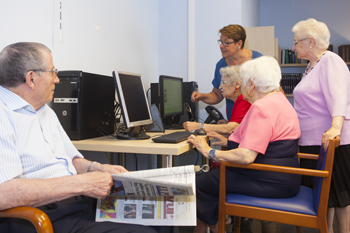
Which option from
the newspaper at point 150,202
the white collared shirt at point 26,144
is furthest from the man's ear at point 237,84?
the white collared shirt at point 26,144

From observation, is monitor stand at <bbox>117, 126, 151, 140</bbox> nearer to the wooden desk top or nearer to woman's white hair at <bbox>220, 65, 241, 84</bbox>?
the wooden desk top

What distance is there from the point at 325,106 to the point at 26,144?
1.70 m

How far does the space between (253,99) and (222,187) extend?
0.55 meters

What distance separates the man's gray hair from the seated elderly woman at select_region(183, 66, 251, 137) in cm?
132

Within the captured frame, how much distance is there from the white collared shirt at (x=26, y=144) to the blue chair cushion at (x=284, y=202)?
2.78 ft

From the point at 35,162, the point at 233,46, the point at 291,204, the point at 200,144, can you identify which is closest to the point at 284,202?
the point at 291,204

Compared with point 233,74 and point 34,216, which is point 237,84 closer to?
point 233,74

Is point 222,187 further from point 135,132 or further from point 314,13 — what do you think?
point 314,13

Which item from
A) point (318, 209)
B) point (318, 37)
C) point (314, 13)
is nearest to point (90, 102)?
point (318, 209)

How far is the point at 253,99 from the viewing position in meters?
1.66

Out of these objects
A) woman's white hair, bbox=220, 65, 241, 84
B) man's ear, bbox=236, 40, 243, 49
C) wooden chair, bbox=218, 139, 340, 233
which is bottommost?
wooden chair, bbox=218, 139, 340, 233

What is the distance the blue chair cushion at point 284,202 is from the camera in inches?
54.2

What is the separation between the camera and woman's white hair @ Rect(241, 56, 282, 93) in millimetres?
1570

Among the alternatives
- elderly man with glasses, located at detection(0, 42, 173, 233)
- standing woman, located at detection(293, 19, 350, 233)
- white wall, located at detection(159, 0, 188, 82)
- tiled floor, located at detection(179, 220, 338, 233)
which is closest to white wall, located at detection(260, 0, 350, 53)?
white wall, located at detection(159, 0, 188, 82)
